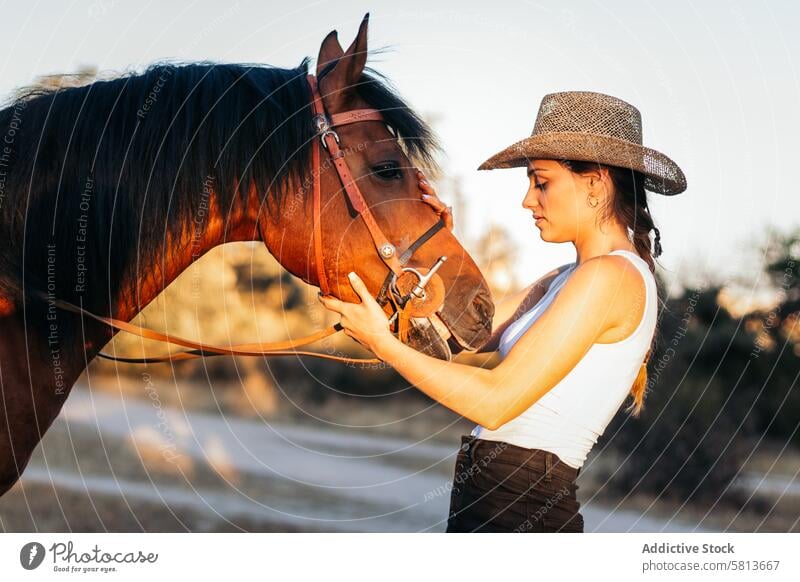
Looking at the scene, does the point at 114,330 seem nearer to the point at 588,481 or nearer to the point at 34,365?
the point at 34,365

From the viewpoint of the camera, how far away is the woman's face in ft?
10.8

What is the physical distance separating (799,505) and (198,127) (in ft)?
33.9

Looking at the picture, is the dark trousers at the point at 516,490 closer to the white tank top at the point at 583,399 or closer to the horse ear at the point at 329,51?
the white tank top at the point at 583,399

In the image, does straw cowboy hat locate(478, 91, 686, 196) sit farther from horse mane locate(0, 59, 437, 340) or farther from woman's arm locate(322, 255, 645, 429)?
horse mane locate(0, 59, 437, 340)

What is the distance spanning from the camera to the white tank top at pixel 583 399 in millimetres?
3102

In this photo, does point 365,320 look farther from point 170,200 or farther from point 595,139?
point 595,139

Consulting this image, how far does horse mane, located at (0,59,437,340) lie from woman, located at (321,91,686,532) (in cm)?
66

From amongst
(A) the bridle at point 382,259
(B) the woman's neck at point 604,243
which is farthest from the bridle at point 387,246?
(B) the woman's neck at point 604,243

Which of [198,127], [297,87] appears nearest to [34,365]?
[198,127]

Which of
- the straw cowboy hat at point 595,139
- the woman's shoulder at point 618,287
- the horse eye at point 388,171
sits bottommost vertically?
the woman's shoulder at point 618,287

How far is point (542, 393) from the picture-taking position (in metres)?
3.02

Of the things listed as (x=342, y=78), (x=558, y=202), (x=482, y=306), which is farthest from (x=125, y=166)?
(x=558, y=202)

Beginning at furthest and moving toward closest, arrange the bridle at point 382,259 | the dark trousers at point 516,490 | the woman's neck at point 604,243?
1. the bridle at point 382,259
2. the woman's neck at point 604,243
3. the dark trousers at point 516,490

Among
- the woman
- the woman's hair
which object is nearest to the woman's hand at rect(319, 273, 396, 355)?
the woman
